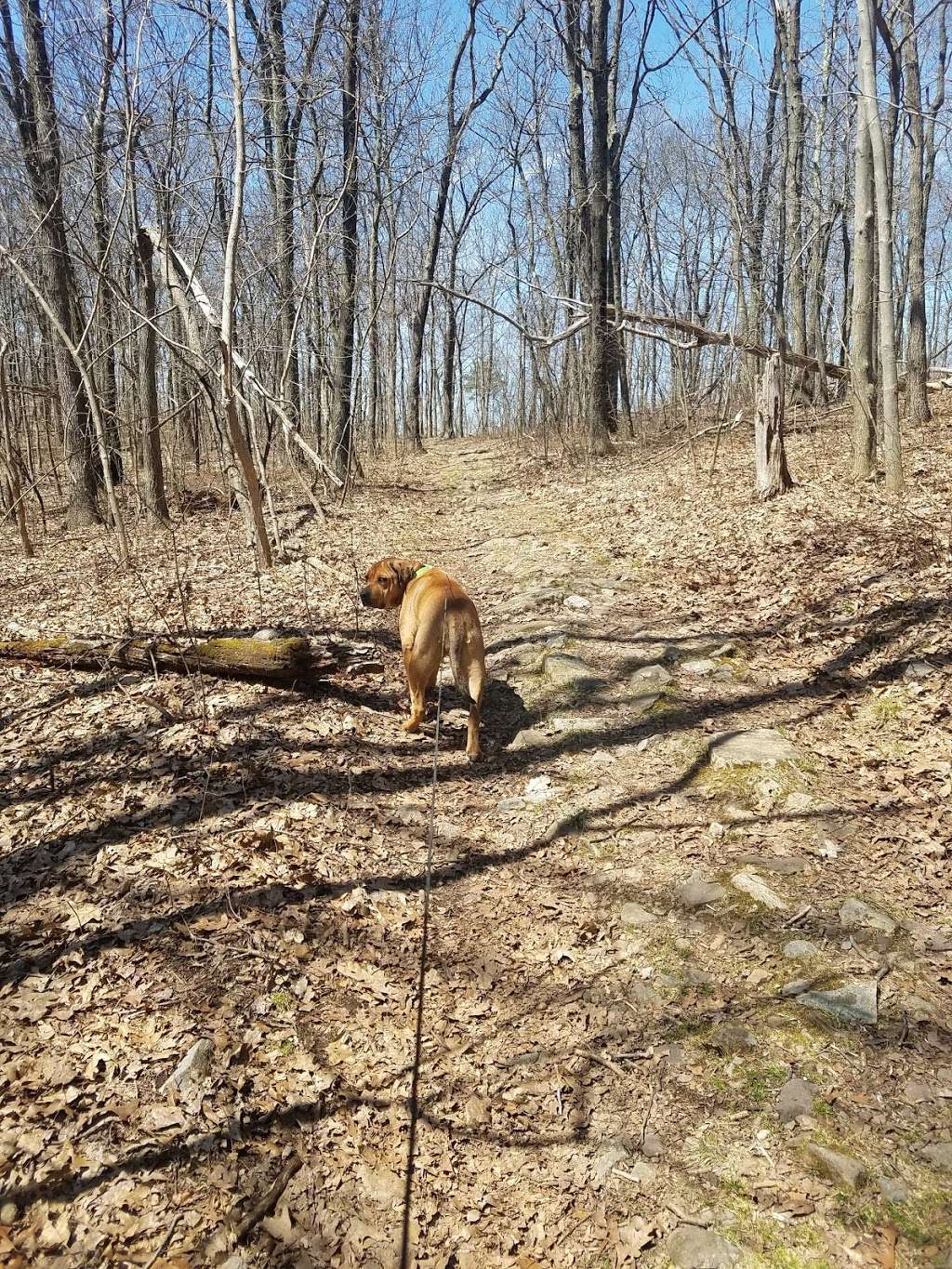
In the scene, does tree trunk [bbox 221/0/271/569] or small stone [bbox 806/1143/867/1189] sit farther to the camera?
tree trunk [bbox 221/0/271/569]

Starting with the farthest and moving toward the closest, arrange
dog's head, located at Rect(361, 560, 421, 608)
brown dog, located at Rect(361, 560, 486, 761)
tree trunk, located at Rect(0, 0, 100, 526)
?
tree trunk, located at Rect(0, 0, 100, 526) → dog's head, located at Rect(361, 560, 421, 608) → brown dog, located at Rect(361, 560, 486, 761)

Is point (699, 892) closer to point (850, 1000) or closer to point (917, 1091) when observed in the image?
point (850, 1000)

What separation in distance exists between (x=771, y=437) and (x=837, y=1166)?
30.6 feet

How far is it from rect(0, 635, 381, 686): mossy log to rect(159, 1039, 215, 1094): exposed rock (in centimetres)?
308

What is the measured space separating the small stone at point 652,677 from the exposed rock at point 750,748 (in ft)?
3.07

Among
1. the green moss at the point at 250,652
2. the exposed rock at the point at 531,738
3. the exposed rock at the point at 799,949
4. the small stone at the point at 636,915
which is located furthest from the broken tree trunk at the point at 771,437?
the exposed rock at the point at 799,949

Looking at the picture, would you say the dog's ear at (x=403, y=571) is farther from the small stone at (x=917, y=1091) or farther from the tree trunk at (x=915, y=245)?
the tree trunk at (x=915, y=245)

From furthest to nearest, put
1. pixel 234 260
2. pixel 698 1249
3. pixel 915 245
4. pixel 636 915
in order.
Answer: pixel 915 245
pixel 234 260
pixel 636 915
pixel 698 1249

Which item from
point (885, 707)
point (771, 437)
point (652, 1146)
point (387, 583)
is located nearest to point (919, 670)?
point (885, 707)

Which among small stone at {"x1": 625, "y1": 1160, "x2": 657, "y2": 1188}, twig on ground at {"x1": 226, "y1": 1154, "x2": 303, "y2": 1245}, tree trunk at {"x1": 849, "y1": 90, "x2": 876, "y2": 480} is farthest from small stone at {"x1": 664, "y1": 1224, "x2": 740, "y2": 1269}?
tree trunk at {"x1": 849, "y1": 90, "x2": 876, "y2": 480}

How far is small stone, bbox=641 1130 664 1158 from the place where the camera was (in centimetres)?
253

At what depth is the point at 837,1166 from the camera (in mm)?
2352

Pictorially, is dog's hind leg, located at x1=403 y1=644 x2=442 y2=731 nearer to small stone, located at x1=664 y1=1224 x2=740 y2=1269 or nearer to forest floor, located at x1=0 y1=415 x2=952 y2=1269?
forest floor, located at x1=0 y1=415 x2=952 y2=1269

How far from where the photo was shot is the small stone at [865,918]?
10.9 feet
